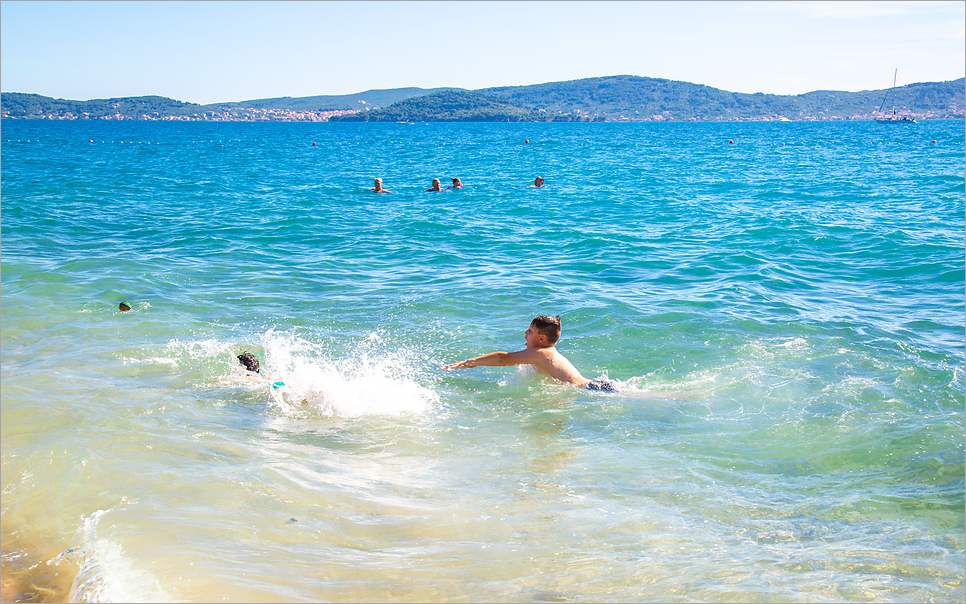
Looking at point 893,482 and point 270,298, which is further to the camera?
point 270,298

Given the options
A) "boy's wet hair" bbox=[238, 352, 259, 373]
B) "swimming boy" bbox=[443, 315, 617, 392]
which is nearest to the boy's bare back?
"swimming boy" bbox=[443, 315, 617, 392]

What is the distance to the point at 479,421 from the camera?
6.40 meters

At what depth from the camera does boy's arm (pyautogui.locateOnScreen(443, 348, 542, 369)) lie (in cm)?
687

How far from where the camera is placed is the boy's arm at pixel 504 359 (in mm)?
6871

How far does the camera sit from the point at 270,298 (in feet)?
35.0

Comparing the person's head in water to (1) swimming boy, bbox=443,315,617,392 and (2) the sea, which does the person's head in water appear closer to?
(1) swimming boy, bbox=443,315,617,392

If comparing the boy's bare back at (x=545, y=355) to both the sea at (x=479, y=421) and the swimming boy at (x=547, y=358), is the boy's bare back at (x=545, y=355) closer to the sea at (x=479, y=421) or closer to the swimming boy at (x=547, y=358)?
the swimming boy at (x=547, y=358)

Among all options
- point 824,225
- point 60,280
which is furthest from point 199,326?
point 824,225

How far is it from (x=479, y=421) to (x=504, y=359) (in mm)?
862

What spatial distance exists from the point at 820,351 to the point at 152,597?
25.0 feet

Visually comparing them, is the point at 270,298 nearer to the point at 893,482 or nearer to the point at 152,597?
the point at 152,597

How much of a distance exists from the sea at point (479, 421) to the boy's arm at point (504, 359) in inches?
12.0

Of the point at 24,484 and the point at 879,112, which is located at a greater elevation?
the point at 879,112

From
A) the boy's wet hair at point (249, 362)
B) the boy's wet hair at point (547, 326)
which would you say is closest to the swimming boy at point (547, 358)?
the boy's wet hair at point (547, 326)
